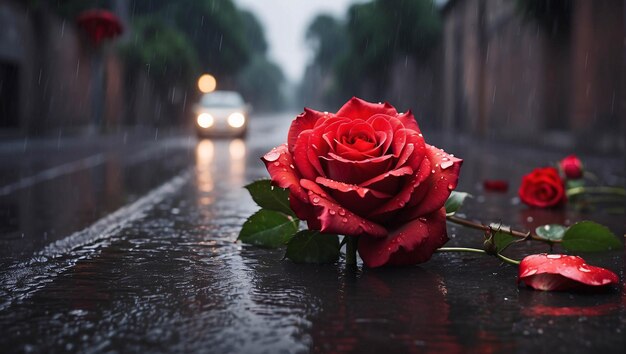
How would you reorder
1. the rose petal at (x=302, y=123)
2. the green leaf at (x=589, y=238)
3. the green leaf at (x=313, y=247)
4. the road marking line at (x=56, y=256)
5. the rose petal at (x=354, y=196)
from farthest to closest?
the green leaf at (x=589, y=238), the green leaf at (x=313, y=247), the rose petal at (x=302, y=123), the road marking line at (x=56, y=256), the rose petal at (x=354, y=196)

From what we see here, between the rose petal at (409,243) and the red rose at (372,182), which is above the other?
the red rose at (372,182)

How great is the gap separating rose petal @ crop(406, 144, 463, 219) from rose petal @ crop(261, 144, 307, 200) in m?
0.41

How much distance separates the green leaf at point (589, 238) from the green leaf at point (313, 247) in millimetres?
1025

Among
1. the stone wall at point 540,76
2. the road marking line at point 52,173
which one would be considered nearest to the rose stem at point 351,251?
the road marking line at point 52,173

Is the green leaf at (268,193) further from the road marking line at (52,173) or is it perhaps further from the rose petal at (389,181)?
the road marking line at (52,173)

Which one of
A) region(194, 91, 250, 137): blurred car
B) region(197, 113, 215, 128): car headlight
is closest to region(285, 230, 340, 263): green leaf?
region(194, 91, 250, 137): blurred car

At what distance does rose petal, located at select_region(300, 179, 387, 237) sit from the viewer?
2.83 meters

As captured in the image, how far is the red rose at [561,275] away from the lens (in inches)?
108

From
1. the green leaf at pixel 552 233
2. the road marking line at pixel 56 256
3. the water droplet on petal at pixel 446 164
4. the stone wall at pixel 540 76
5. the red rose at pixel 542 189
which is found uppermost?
the stone wall at pixel 540 76

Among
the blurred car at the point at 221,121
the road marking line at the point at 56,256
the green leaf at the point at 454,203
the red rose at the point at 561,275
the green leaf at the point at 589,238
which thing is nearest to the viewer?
the red rose at the point at 561,275

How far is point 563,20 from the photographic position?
19.1 m

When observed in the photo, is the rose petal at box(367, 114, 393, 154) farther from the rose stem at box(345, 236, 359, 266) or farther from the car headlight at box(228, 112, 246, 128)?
the car headlight at box(228, 112, 246, 128)

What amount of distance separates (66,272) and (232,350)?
1426 millimetres

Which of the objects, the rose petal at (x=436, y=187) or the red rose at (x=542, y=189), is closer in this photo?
the rose petal at (x=436, y=187)
